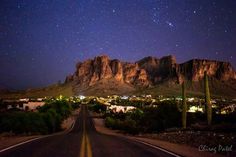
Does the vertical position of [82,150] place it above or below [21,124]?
above

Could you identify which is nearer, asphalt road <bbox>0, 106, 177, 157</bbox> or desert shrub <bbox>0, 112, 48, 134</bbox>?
asphalt road <bbox>0, 106, 177, 157</bbox>

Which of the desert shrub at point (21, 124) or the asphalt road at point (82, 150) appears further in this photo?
the desert shrub at point (21, 124)

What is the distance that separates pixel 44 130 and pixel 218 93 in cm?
14606

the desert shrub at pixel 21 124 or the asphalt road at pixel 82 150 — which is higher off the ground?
the asphalt road at pixel 82 150

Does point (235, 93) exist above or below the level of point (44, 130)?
above

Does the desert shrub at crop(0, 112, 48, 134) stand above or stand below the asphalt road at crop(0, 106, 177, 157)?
below

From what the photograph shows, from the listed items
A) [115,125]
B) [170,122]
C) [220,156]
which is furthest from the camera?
[115,125]

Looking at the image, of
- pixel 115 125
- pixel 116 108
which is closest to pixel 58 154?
pixel 115 125

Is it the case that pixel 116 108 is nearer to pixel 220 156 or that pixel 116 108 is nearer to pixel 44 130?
pixel 44 130

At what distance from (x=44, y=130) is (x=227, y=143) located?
3923 centimetres

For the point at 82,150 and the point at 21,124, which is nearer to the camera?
the point at 82,150

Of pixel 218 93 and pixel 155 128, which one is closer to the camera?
pixel 155 128

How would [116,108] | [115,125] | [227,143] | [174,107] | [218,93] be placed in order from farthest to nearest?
[218,93] → [116,108] → [115,125] → [174,107] → [227,143]

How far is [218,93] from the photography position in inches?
7101
